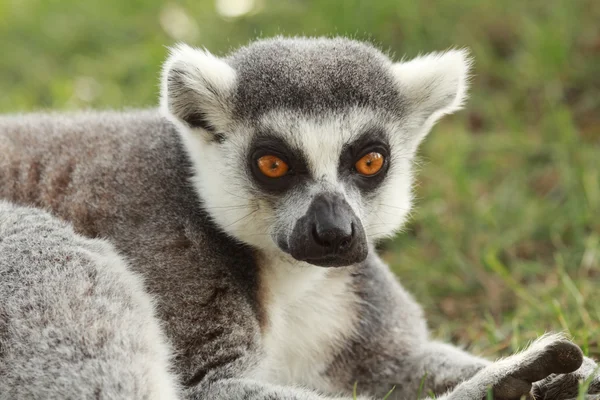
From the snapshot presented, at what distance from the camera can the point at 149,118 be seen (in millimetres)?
4816

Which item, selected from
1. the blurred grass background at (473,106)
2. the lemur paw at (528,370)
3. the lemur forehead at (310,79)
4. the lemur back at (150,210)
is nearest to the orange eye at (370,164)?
the lemur forehead at (310,79)

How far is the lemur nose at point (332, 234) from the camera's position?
370 cm

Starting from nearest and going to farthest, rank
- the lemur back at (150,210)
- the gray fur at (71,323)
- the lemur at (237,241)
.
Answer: the gray fur at (71,323), the lemur at (237,241), the lemur back at (150,210)

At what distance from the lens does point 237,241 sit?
418 cm

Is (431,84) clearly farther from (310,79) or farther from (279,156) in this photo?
(279,156)

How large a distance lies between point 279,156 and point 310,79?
43 cm

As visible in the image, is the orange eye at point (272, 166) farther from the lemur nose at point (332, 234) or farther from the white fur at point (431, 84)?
the white fur at point (431, 84)

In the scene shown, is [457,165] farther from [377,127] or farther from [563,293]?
[377,127]

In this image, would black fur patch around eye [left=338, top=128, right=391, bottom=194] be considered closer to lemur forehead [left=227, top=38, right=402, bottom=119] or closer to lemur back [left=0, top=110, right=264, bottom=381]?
lemur forehead [left=227, top=38, right=402, bottom=119]

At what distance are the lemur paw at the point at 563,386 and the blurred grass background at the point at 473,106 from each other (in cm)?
56

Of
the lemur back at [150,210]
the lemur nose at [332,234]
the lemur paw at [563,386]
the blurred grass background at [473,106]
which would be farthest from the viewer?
the blurred grass background at [473,106]

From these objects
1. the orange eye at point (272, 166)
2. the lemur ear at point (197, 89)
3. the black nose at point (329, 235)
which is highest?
the lemur ear at point (197, 89)

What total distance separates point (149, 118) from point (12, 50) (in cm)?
654

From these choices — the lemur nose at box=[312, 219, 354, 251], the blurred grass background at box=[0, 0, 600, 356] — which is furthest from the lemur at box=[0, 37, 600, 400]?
the blurred grass background at box=[0, 0, 600, 356]
